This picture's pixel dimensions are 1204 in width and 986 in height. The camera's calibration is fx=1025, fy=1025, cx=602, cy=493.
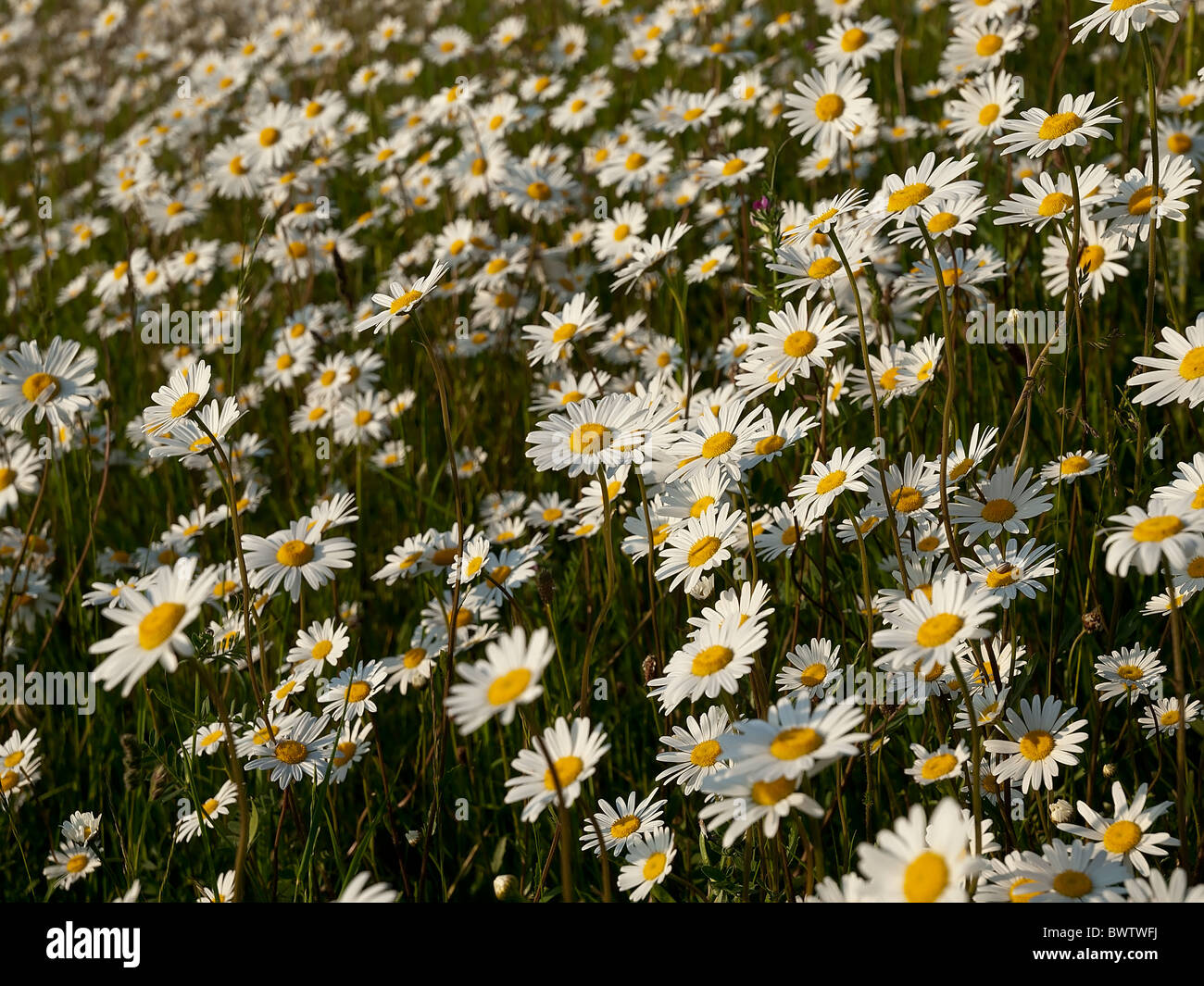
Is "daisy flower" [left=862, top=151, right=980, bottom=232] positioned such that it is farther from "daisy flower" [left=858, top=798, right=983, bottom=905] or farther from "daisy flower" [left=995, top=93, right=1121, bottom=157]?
"daisy flower" [left=858, top=798, right=983, bottom=905]

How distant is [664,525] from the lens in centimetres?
239

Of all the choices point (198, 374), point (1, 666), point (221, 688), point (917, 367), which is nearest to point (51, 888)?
point (221, 688)

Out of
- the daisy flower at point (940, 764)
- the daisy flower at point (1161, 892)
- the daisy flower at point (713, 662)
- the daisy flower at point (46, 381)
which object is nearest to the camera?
the daisy flower at point (1161, 892)

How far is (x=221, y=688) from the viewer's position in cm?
289

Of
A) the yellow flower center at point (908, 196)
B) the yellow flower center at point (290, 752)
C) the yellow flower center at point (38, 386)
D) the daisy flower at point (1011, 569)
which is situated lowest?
the yellow flower center at point (290, 752)

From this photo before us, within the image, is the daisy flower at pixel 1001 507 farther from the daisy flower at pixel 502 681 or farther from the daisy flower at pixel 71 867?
the daisy flower at pixel 71 867

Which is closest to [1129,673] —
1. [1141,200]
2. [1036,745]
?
[1036,745]

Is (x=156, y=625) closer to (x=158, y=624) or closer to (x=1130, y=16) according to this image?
(x=158, y=624)

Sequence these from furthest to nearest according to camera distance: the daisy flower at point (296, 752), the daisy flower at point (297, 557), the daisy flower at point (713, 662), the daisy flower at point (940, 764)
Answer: the daisy flower at point (297, 557) → the daisy flower at point (296, 752) → the daisy flower at point (940, 764) → the daisy flower at point (713, 662)

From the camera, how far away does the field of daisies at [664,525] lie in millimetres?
1749

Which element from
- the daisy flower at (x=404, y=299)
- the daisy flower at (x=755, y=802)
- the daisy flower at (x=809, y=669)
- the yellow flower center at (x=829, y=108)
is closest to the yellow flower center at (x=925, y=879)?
the daisy flower at (x=755, y=802)

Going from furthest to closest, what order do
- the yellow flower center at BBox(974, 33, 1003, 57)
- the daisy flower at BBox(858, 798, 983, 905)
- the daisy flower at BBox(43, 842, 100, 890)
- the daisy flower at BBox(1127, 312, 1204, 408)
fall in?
the yellow flower center at BBox(974, 33, 1003, 57) < the daisy flower at BBox(43, 842, 100, 890) < the daisy flower at BBox(1127, 312, 1204, 408) < the daisy flower at BBox(858, 798, 983, 905)

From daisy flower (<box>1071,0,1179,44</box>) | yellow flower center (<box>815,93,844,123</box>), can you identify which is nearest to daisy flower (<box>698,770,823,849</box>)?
daisy flower (<box>1071,0,1179,44</box>)

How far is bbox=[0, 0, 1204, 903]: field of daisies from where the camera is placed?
1749 mm
